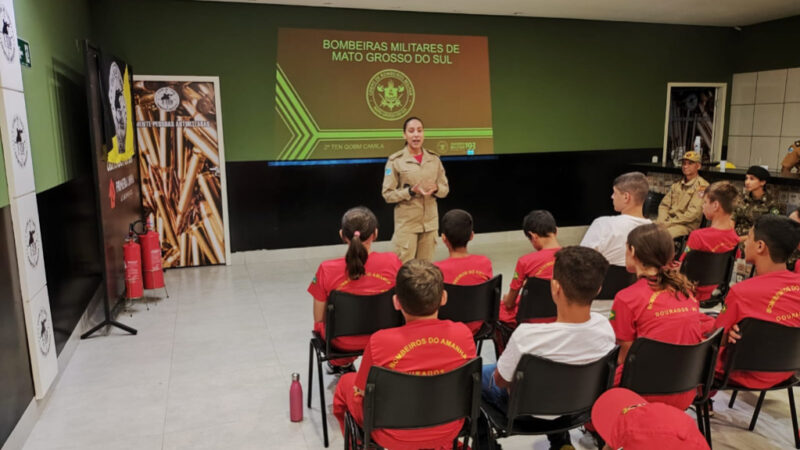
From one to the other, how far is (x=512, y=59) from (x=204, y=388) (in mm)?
5941

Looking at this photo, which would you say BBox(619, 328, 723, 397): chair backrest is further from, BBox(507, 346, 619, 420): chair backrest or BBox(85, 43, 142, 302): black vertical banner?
BBox(85, 43, 142, 302): black vertical banner

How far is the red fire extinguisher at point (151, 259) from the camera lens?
5.05 m

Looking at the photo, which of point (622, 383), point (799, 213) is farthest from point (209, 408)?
point (799, 213)

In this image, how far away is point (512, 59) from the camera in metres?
7.53

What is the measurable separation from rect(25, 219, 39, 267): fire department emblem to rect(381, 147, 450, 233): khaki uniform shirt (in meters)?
2.53

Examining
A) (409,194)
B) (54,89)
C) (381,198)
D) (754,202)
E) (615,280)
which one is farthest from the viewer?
(381,198)

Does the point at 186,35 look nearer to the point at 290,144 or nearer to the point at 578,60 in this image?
the point at 290,144

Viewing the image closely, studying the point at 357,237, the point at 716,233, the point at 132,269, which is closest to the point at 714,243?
the point at 716,233

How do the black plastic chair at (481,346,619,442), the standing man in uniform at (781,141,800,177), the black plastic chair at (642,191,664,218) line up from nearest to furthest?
1. the black plastic chair at (481,346,619,442)
2. the standing man in uniform at (781,141,800,177)
3. the black plastic chair at (642,191,664,218)

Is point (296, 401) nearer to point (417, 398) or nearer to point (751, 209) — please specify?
point (417, 398)

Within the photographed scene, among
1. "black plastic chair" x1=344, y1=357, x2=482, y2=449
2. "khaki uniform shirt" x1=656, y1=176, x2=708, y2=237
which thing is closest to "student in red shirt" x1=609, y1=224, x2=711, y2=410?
"black plastic chair" x1=344, y1=357, x2=482, y2=449

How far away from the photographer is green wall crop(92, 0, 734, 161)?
6.14 meters

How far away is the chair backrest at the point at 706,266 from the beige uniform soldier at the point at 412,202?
1978 millimetres

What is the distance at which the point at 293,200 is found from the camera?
6844 millimetres
